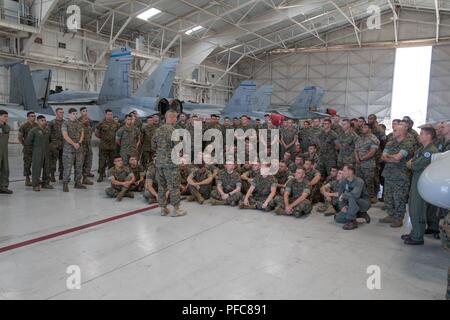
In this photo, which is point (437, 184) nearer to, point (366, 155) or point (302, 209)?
point (302, 209)

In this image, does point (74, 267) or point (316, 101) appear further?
point (316, 101)

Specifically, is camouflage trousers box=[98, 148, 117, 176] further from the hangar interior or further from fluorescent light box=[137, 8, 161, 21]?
fluorescent light box=[137, 8, 161, 21]

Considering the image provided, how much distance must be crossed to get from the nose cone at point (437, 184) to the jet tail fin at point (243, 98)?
13032mm

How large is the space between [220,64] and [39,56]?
50.9 feet

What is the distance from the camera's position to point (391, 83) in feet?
81.7

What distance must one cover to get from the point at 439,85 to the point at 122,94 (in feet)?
71.2

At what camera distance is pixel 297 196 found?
5699mm

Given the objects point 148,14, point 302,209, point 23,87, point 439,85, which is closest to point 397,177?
point 302,209

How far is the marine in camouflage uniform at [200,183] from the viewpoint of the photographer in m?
6.39

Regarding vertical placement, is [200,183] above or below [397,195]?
below

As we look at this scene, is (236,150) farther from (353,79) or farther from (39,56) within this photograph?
(353,79)

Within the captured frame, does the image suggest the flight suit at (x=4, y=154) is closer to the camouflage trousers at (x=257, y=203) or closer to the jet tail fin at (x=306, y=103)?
the camouflage trousers at (x=257, y=203)

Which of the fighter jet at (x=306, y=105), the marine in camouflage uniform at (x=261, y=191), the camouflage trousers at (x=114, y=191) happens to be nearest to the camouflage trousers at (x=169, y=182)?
the marine in camouflage uniform at (x=261, y=191)
